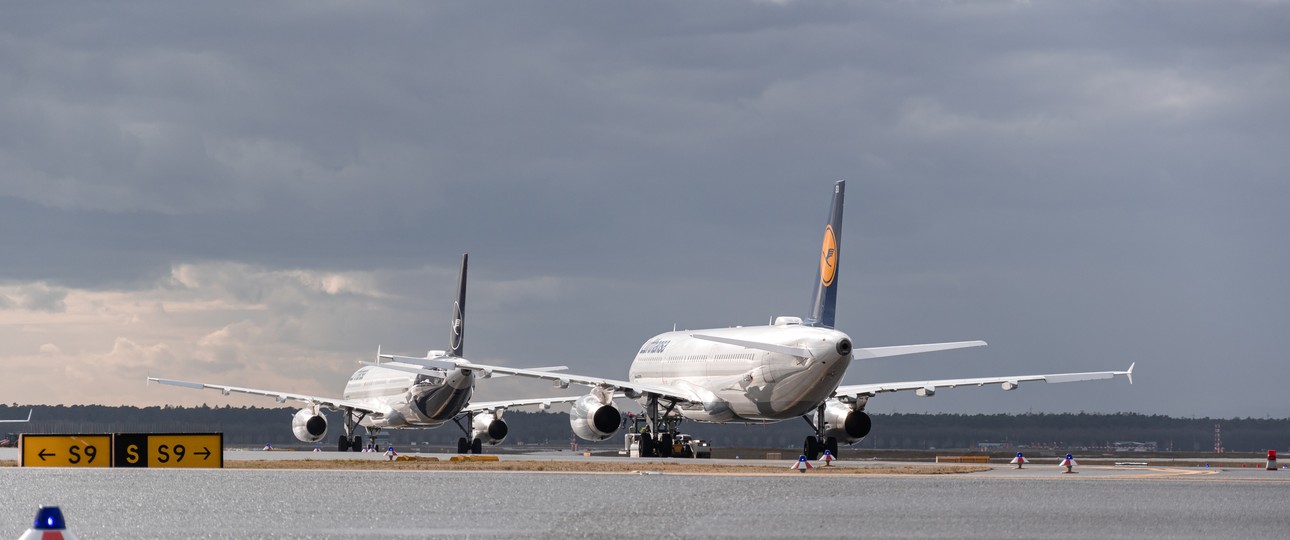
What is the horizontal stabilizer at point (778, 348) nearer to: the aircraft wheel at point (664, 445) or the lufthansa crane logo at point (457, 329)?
the aircraft wheel at point (664, 445)

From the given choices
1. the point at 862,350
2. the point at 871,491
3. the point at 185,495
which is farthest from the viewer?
the point at 862,350

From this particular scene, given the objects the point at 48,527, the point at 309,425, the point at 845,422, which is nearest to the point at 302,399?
the point at 309,425

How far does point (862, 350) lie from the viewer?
158 ft

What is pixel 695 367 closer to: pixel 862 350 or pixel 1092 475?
pixel 862 350

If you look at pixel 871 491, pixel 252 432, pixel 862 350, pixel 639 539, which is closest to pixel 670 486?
pixel 871 491

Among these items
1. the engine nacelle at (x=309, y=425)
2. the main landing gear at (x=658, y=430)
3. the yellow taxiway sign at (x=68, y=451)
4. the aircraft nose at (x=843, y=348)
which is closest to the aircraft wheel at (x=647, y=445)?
the main landing gear at (x=658, y=430)

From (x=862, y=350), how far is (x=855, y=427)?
21.5 feet

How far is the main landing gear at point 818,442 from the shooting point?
52.0m

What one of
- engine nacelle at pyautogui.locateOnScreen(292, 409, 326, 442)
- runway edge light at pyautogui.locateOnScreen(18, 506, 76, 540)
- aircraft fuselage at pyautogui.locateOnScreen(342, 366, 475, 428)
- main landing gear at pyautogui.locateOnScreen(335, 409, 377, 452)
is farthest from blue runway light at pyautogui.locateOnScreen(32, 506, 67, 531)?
engine nacelle at pyautogui.locateOnScreen(292, 409, 326, 442)

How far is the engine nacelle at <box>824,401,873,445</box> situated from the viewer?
54.0 metres

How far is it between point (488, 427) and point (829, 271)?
3180cm

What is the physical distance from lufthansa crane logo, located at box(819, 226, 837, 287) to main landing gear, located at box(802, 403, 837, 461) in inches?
170

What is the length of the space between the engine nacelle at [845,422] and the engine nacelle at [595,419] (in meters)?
7.43

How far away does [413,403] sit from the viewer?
244 ft
